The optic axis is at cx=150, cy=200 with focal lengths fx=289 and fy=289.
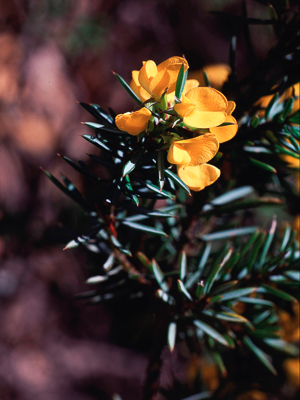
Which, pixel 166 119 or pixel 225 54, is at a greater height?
pixel 166 119

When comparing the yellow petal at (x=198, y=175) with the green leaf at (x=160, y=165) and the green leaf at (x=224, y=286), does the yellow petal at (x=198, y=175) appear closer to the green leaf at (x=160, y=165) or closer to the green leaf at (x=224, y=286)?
the green leaf at (x=160, y=165)

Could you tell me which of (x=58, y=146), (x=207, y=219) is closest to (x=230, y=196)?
(x=207, y=219)

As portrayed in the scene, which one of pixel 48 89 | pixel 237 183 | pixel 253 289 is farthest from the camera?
pixel 48 89

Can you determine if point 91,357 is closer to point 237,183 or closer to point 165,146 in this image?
point 237,183

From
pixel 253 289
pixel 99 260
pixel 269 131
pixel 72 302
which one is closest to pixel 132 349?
pixel 72 302

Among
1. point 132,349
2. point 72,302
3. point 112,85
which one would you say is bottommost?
point 132,349

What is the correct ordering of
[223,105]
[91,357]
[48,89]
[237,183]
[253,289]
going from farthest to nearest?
[48,89] → [91,357] → [237,183] → [253,289] → [223,105]

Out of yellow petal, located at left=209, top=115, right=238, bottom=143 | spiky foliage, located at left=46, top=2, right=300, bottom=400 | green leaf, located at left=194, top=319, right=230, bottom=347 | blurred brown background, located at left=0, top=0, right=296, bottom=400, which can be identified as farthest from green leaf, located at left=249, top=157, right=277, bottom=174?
blurred brown background, located at left=0, top=0, right=296, bottom=400
